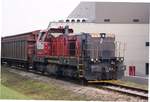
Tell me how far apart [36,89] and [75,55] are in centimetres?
272

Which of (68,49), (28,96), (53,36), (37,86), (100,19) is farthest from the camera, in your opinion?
(100,19)

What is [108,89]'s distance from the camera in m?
19.6

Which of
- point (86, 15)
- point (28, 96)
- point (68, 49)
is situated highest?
point (86, 15)

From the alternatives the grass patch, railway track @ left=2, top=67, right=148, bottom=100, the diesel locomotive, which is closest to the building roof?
the diesel locomotive

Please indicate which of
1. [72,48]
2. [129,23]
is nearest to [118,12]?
[129,23]

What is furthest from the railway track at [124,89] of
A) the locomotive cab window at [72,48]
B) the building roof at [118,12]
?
the building roof at [118,12]

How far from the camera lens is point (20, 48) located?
1157 inches

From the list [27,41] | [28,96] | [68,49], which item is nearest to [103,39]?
[68,49]

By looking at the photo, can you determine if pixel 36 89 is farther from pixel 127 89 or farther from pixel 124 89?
pixel 127 89

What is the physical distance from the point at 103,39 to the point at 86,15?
484 centimetres

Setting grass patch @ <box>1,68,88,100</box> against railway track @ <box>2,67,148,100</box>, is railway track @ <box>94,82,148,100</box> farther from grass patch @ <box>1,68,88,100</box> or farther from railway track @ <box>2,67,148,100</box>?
grass patch @ <box>1,68,88,100</box>

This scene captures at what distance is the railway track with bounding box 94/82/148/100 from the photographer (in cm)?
1788

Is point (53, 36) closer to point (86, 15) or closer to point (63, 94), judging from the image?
point (86, 15)

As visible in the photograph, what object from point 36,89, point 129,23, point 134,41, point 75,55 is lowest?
point 36,89
